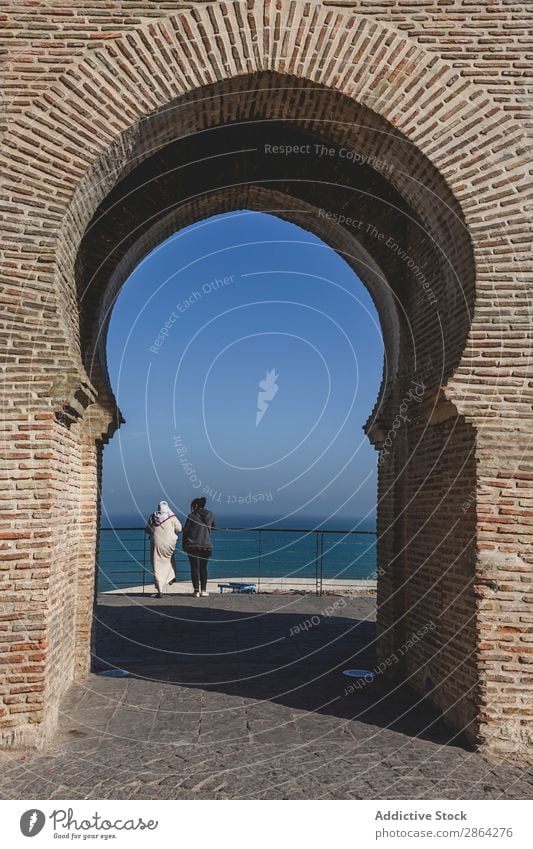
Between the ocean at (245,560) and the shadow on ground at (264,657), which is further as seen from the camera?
the ocean at (245,560)

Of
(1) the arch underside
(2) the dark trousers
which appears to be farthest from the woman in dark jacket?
→ (1) the arch underside

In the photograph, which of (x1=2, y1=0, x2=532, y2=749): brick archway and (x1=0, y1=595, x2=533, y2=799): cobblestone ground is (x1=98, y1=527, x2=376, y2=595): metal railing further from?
(x1=2, y1=0, x2=532, y2=749): brick archway

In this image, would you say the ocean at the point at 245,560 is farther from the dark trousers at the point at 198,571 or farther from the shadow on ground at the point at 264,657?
the shadow on ground at the point at 264,657

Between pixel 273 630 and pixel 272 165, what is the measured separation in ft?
21.0

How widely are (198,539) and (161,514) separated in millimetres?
864

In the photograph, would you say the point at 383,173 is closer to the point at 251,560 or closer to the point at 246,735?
the point at 246,735

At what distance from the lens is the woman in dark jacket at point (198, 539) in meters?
13.5

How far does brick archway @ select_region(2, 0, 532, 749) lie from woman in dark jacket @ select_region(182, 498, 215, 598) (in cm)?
676

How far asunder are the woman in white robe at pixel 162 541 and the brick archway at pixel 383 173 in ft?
22.4

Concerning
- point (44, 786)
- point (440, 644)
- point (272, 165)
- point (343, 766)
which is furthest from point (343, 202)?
point (44, 786)

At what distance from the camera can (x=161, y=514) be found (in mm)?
13844

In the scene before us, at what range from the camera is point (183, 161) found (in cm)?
795

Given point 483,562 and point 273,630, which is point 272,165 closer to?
point 483,562

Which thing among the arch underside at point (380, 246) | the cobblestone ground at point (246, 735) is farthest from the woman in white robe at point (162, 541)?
the arch underside at point (380, 246)
